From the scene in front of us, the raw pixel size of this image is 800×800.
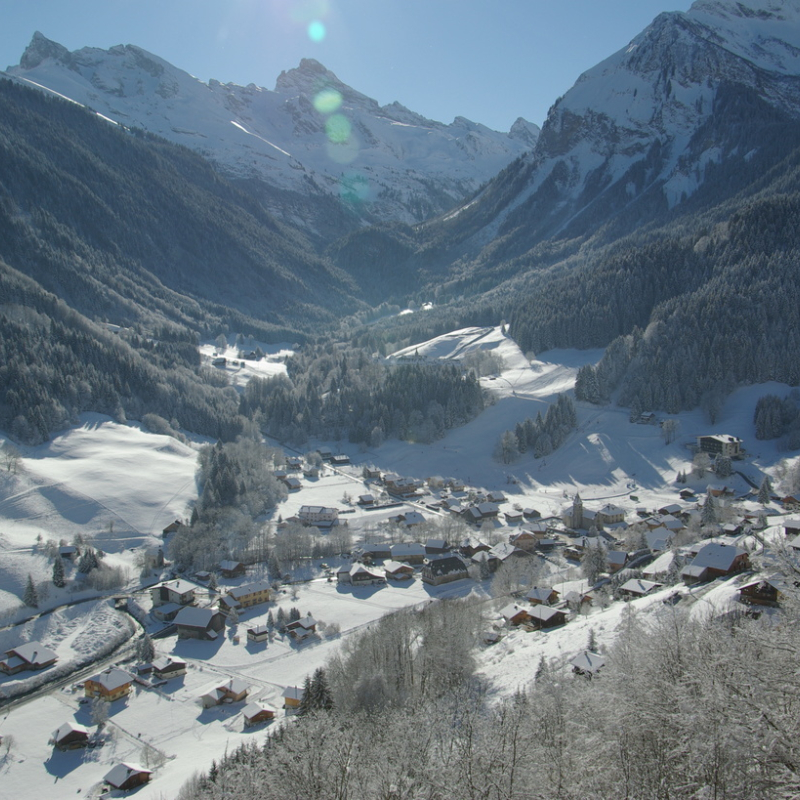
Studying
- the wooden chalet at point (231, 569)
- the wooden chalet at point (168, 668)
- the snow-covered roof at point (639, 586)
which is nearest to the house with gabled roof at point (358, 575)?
the wooden chalet at point (231, 569)

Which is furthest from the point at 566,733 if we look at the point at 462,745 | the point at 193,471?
the point at 193,471

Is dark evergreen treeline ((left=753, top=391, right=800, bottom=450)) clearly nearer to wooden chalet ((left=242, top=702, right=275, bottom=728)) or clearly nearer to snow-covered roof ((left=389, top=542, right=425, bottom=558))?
snow-covered roof ((left=389, top=542, right=425, bottom=558))

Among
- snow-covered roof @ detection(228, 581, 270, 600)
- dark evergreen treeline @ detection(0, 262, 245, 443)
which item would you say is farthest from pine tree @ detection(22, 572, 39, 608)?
dark evergreen treeline @ detection(0, 262, 245, 443)

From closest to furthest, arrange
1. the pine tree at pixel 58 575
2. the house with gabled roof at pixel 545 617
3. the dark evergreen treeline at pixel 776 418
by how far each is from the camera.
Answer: the house with gabled roof at pixel 545 617
the pine tree at pixel 58 575
the dark evergreen treeline at pixel 776 418

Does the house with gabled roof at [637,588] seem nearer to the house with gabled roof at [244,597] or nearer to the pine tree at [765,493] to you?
the house with gabled roof at [244,597]

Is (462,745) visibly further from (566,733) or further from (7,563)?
(7,563)

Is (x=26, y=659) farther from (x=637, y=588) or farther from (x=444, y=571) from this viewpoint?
(x=637, y=588)

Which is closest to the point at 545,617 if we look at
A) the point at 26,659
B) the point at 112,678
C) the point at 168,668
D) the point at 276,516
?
the point at 168,668
